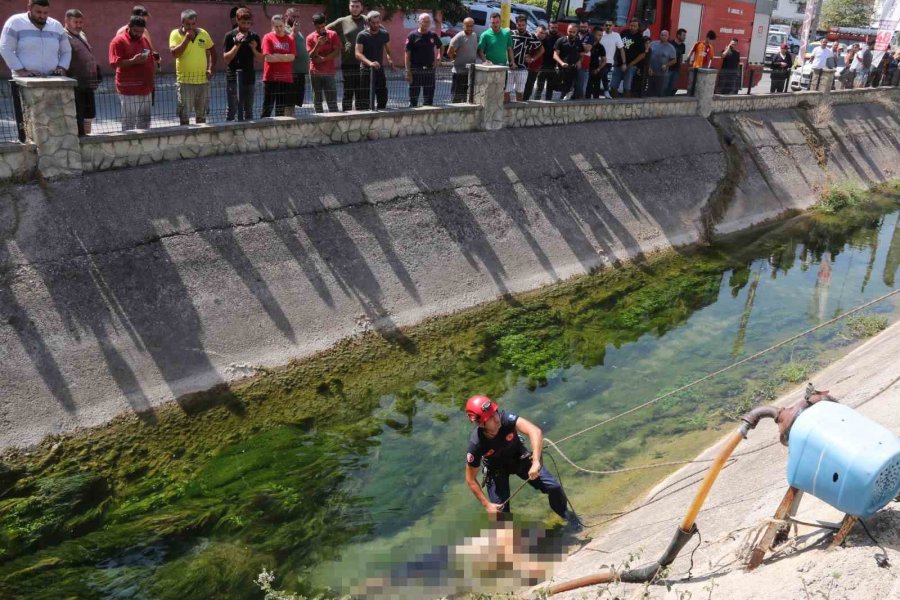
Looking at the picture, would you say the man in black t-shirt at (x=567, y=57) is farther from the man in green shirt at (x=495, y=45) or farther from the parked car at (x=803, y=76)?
the parked car at (x=803, y=76)

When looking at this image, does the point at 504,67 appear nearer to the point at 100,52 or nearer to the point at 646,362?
the point at 646,362

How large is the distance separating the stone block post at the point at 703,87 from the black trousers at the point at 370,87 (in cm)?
902

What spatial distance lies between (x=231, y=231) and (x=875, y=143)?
20.3 meters

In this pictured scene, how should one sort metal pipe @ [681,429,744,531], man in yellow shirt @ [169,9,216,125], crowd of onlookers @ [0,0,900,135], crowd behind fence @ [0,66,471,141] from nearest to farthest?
metal pipe @ [681,429,744,531]
crowd of onlookers @ [0,0,900,135]
crowd behind fence @ [0,66,471,141]
man in yellow shirt @ [169,9,216,125]

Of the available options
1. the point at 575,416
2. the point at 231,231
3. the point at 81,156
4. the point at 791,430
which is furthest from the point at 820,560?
the point at 81,156

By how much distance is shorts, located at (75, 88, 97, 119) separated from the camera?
9602 millimetres

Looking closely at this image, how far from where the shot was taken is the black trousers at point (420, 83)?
13.2 meters

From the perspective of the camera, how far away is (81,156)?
9.63 m

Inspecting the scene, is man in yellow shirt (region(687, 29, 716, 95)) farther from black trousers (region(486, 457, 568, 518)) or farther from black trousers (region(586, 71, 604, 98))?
black trousers (region(486, 457, 568, 518))

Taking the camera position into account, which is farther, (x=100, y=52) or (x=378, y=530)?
(x=100, y=52)

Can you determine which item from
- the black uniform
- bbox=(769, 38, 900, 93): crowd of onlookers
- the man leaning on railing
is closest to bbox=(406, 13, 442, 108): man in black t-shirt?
the man leaning on railing

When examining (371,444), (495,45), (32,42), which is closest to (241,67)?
(32,42)

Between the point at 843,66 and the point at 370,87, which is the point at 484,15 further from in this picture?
the point at 370,87

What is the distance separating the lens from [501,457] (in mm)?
7082
